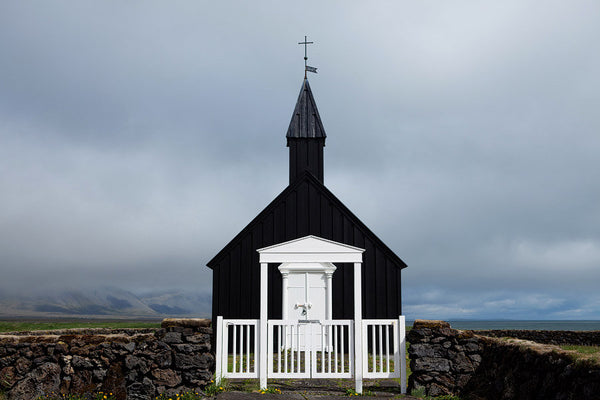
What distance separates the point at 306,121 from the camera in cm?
2127

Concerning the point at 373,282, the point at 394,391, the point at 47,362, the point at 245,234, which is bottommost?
the point at 394,391

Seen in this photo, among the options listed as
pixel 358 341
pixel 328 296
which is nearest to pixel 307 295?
pixel 328 296

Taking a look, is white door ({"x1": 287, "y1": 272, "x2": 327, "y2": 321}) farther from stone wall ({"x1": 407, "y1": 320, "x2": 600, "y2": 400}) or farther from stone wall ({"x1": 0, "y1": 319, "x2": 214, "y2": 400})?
stone wall ({"x1": 0, "y1": 319, "x2": 214, "y2": 400})

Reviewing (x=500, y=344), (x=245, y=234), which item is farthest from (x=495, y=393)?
(x=245, y=234)

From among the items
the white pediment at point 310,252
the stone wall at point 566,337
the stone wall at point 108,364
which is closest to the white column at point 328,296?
the white pediment at point 310,252

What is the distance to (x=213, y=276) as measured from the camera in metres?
17.7

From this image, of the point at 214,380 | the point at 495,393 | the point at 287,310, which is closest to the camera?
the point at 495,393

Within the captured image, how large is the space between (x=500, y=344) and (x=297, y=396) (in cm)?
381

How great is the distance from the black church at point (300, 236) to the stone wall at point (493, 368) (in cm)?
590

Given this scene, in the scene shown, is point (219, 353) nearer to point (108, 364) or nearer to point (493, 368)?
point (108, 364)

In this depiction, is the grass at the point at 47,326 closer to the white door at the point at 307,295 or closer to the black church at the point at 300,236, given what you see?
the black church at the point at 300,236

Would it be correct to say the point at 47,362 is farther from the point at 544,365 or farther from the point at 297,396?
the point at 544,365

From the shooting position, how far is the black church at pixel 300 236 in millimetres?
17406

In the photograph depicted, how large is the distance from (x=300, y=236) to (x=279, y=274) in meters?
1.39
